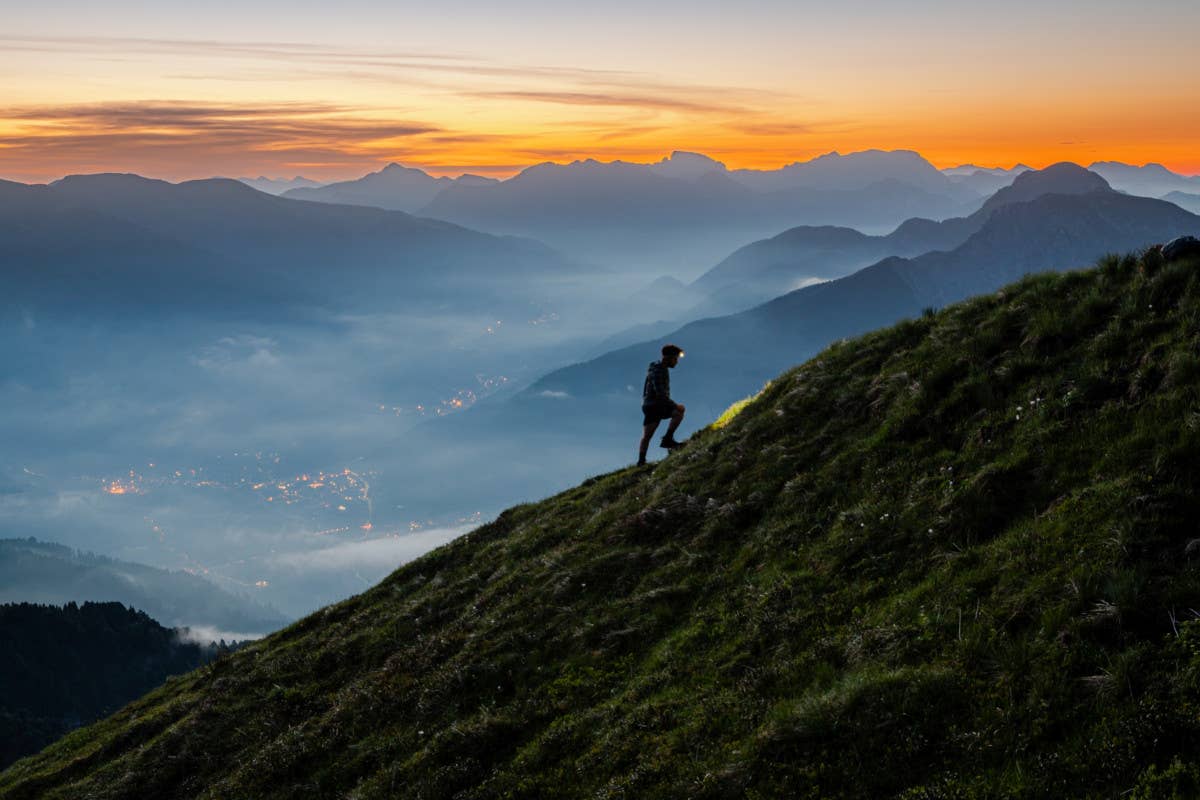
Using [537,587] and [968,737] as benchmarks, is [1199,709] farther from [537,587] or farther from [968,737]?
[537,587]

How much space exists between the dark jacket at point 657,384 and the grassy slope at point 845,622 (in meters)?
3.29

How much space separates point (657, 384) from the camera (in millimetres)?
24641

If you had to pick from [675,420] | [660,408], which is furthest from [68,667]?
[675,420]

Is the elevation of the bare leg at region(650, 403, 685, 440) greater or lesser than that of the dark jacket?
lesser

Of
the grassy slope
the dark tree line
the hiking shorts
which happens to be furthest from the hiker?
the dark tree line

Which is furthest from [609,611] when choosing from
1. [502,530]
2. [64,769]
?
[64,769]

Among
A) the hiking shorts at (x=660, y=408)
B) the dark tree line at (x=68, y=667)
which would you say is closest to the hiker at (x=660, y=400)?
the hiking shorts at (x=660, y=408)

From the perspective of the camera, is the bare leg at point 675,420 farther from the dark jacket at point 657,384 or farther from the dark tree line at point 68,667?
Result: the dark tree line at point 68,667

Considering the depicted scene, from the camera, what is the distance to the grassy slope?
782cm

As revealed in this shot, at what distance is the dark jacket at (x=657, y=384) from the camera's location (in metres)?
24.3

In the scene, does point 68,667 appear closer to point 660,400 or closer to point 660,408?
point 660,408

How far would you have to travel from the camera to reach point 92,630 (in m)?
199

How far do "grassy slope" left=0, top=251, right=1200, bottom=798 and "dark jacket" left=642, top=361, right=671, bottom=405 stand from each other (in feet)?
10.8

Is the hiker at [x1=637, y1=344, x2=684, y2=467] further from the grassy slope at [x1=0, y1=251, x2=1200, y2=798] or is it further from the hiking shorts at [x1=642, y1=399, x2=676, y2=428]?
the grassy slope at [x1=0, y1=251, x2=1200, y2=798]
